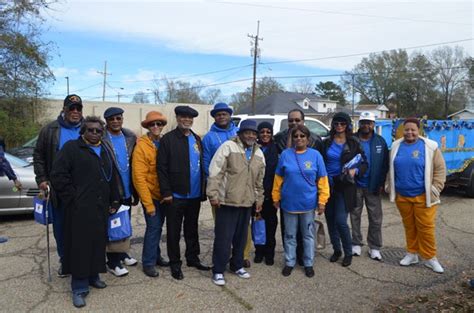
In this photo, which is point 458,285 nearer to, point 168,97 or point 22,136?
point 22,136

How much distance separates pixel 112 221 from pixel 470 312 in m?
3.62

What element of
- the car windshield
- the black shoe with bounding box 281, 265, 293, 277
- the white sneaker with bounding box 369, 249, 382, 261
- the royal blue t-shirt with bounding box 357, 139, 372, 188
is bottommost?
the black shoe with bounding box 281, 265, 293, 277

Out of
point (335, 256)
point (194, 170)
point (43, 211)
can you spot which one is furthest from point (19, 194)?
point (335, 256)

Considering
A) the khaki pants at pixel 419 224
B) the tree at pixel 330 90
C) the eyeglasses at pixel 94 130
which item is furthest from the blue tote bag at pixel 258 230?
the tree at pixel 330 90

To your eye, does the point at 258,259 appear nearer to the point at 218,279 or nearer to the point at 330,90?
the point at 218,279

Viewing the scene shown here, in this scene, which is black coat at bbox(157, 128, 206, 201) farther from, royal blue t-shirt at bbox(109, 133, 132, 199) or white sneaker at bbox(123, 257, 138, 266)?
white sneaker at bbox(123, 257, 138, 266)

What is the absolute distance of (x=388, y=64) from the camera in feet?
197

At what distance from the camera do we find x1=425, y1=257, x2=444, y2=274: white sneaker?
15.8ft

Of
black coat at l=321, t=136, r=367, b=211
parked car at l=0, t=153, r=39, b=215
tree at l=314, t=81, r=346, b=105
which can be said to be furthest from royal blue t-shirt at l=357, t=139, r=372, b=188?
tree at l=314, t=81, r=346, b=105

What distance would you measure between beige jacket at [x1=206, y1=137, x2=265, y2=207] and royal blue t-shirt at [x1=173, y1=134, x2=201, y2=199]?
30cm

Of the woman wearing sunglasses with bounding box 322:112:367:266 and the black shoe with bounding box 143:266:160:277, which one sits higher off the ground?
the woman wearing sunglasses with bounding box 322:112:367:266

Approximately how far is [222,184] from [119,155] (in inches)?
48.9

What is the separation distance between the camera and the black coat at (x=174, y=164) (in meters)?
4.36

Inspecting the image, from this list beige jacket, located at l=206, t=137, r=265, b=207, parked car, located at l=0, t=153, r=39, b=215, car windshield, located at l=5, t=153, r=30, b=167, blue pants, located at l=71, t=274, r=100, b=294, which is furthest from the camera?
car windshield, located at l=5, t=153, r=30, b=167
